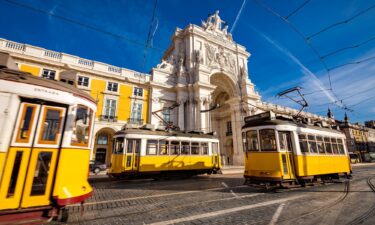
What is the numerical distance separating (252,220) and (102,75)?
21264mm

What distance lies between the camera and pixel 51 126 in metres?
3.94

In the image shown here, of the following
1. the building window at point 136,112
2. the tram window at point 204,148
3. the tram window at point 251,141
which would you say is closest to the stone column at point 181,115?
the building window at point 136,112

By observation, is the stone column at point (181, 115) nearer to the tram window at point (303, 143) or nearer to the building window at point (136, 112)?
the building window at point (136, 112)

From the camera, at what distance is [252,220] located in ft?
14.3

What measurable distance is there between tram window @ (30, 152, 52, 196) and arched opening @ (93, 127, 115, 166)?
17.5 meters

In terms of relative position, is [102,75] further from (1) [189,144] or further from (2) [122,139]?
(1) [189,144]

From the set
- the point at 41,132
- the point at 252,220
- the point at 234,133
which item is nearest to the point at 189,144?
the point at 252,220

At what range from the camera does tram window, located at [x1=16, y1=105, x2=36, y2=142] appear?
359 centimetres

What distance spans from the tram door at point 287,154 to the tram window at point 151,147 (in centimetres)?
740

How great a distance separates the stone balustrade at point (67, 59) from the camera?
1699 cm

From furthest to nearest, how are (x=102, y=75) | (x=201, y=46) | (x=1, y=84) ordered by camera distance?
(x=201, y=46), (x=102, y=75), (x=1, y=84)

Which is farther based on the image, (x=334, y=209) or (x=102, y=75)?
(x=102, y=75)

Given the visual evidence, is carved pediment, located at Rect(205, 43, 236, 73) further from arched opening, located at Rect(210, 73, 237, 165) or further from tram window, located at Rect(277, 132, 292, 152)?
tram window, located at Rect(277, 132, 292, 152)

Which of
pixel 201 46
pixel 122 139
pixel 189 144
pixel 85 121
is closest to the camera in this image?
pixel 85 121
